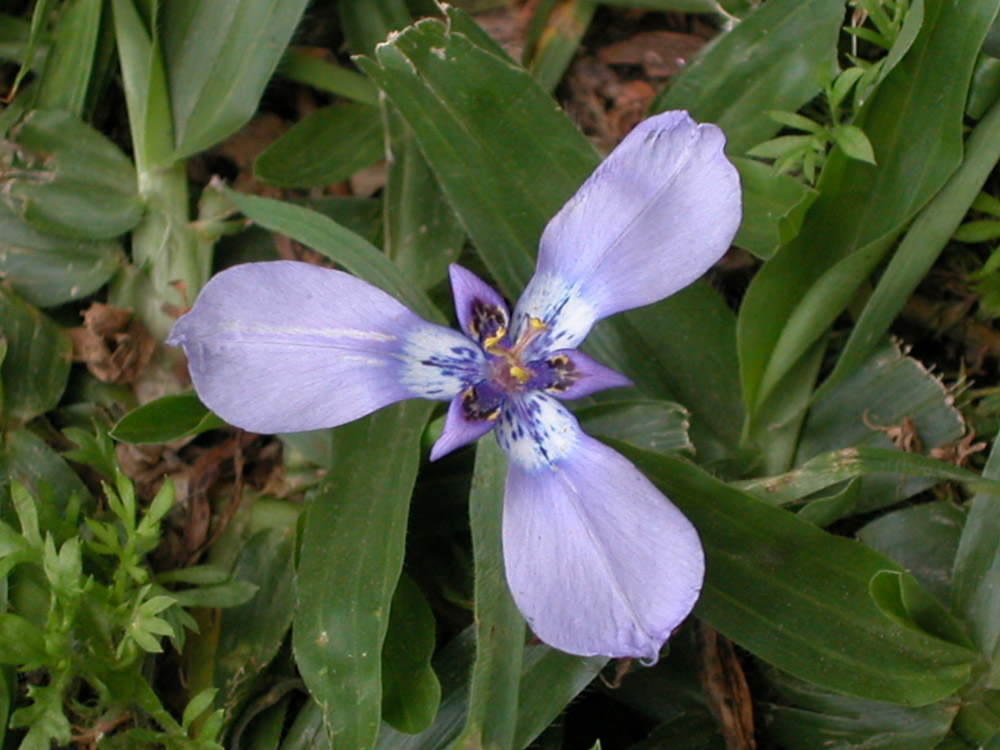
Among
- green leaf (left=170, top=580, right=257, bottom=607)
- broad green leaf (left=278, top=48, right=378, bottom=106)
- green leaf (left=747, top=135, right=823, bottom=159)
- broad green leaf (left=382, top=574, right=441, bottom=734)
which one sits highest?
green leaf (left=747, top=135, right=823, bottom=159)

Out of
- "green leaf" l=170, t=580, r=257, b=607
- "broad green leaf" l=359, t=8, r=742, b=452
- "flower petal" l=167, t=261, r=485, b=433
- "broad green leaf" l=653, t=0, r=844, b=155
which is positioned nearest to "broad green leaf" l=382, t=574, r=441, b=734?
"green leaf" l=170, t=580, r=257, b=607

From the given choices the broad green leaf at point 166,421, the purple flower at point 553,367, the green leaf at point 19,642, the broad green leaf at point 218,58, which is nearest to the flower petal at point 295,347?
the purple flower at point 553,367

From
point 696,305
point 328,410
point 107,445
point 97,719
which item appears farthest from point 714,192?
point 97,719

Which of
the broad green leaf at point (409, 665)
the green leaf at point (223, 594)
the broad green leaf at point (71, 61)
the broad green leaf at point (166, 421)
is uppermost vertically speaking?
the broad green leaf at point (71, 61)

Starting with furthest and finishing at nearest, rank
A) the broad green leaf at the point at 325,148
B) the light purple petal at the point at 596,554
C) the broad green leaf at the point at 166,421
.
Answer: the broad green leaf at the point at 325,148, the broad green leaf at the point at 166,421, the light purple petal at the point at 596,554

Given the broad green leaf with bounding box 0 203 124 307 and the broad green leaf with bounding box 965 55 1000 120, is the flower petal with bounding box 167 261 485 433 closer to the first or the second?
the broad green leaf with bounding box 0 203 124 307

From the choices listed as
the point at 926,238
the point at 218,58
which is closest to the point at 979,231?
the point at 926,238

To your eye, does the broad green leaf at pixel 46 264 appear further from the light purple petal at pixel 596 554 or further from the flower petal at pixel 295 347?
the light purple petal at pixel 596 554
